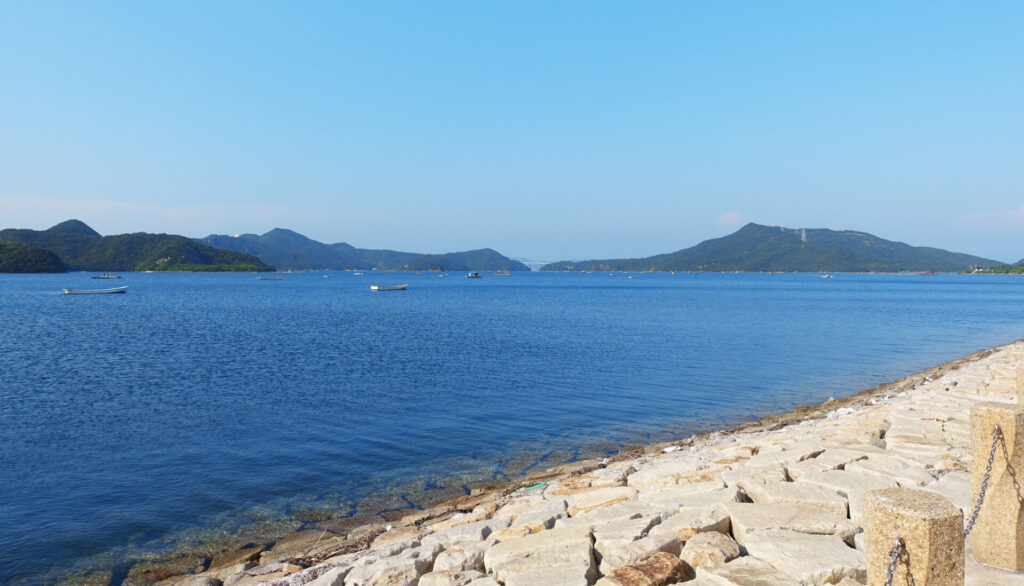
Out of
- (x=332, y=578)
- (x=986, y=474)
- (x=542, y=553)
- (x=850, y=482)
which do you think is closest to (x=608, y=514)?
(x=542, y=553)

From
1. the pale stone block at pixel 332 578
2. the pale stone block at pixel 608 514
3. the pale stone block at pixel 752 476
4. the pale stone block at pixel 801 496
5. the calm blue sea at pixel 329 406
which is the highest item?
the pale stone block at pixel 801 496

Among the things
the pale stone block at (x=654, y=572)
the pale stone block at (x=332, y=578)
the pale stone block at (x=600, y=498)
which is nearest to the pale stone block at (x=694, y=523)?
the pale stone block at (x=654, y=572)

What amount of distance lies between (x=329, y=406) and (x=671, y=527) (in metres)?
15.7

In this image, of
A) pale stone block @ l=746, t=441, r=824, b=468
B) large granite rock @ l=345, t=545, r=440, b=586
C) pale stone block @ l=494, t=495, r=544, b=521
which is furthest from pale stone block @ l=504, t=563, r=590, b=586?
pale stone block @ l=746, t=441, r=824, b=468

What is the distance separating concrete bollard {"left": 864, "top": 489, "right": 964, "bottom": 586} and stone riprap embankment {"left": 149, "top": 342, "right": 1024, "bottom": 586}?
1772 millimetres

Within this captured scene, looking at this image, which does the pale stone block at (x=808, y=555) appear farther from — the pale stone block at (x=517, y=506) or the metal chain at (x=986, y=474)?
the pale stone block at (x=517, y=506)

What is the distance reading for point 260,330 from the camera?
4650 centimetres

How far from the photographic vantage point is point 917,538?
353 centimetres

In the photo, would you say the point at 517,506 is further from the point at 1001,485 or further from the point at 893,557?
the point at 893,557

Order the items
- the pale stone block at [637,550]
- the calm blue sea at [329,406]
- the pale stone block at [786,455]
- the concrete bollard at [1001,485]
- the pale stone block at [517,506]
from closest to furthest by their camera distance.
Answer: the concrete bollard at [1001,485] → the pale stone block at [637,550] → the pale stone block at [517,506] → the pale stone block at [786,455] → the calm blue sea at [329,406]

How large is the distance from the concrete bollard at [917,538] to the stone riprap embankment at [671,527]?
1.77 m

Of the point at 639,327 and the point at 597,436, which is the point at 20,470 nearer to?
the point at 597,436

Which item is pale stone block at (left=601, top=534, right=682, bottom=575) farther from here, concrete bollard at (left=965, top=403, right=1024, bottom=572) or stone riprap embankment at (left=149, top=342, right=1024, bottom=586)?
concrete bollard at (left=965, top=403, right=1024, bottom=572)

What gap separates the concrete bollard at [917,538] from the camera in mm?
3516
